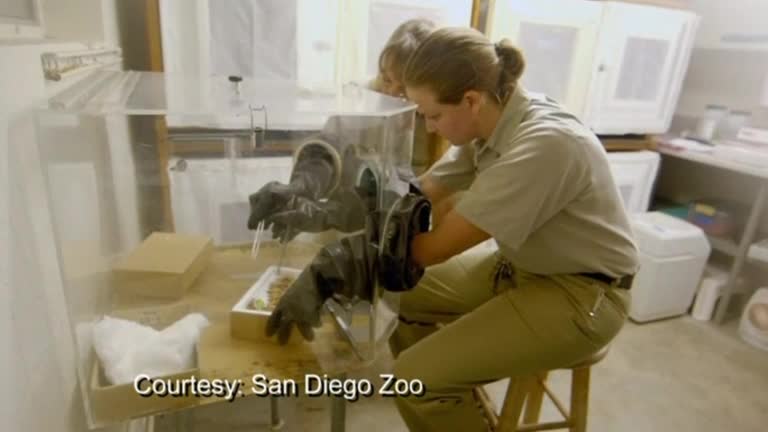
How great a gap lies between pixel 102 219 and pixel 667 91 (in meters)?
2.63

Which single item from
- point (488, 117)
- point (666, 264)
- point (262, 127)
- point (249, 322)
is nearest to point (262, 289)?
point (249, 322)

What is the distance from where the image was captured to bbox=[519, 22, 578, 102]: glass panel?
212cm

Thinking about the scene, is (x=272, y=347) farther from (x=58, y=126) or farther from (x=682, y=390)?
(x=682, y=390)

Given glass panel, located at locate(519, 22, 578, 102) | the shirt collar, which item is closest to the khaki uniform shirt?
the shirt collar

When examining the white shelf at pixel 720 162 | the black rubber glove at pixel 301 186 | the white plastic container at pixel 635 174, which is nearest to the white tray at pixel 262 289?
the black rubber glove at pixel 301 186

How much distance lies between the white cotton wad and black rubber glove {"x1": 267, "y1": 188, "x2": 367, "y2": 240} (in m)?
0.27

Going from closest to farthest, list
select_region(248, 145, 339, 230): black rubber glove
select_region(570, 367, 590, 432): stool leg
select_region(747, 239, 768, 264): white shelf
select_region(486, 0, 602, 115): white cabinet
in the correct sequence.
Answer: select_region(248, 145, 339, 230): black rubber glove
select_region(570, 367, 590, 432): stool leg
select_region(486, 0, 602, 115): white cabinet
select_region(747, 239, 768, 264): white shelf

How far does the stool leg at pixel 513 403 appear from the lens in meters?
1.12

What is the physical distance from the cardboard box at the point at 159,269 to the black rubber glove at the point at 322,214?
0.22m

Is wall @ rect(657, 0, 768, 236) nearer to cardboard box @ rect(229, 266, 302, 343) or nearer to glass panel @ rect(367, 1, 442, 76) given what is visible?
glass panel @ rect(367, 1, 442, 76)

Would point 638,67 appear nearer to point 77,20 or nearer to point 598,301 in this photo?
point 598,301

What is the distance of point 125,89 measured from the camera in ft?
3.16

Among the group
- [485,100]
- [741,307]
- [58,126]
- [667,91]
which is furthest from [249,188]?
[741,307]

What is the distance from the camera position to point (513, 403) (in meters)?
1.13
